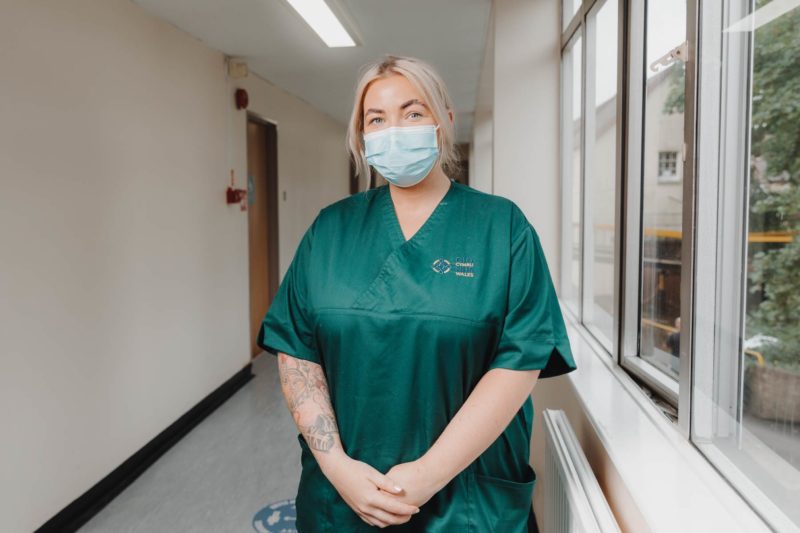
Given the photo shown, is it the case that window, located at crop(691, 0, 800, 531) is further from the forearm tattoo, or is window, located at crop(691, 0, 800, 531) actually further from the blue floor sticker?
the blue floor sticker

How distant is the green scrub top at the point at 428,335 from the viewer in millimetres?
1126

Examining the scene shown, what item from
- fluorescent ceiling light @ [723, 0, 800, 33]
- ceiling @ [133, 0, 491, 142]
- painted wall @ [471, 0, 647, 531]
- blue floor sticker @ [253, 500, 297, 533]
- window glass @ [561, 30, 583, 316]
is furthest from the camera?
ceiling @ [133, 0, 491, 142]

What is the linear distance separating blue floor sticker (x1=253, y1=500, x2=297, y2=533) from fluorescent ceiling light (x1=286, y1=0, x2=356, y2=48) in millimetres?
2174

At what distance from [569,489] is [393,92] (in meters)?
0.88

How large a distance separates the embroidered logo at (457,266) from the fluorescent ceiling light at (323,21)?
2.02 meters

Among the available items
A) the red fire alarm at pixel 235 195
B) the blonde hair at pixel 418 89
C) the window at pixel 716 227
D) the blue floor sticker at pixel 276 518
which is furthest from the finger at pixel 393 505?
the red fire alarm at pixel 235 195

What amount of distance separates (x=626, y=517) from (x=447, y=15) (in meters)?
2.70

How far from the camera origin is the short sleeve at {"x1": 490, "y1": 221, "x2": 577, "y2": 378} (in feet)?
3.66

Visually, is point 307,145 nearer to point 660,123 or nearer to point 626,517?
point 660,123

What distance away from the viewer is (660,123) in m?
1.56

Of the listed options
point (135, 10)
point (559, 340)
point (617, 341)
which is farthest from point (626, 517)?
point (135, 10)

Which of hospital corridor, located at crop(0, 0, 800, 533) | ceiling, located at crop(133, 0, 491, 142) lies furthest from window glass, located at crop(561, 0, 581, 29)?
ceiling, located at crop(133, 0, 491, 142)

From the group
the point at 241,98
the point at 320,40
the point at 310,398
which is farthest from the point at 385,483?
the point at 241,98

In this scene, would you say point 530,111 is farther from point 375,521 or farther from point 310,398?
point 375,521
